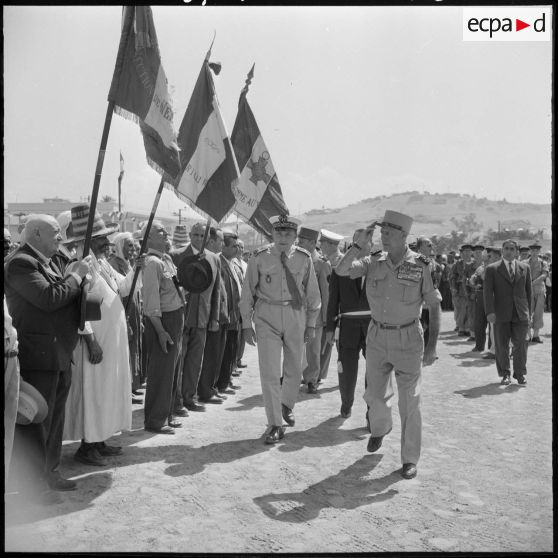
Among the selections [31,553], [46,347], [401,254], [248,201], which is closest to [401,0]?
[401,254]

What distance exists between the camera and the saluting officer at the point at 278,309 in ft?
23.3

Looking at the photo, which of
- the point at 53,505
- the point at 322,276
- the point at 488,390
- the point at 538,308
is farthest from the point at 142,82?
the point at 538,308

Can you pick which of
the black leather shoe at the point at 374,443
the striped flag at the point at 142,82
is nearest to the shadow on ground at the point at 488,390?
the black leather shoe at the point at 374,443

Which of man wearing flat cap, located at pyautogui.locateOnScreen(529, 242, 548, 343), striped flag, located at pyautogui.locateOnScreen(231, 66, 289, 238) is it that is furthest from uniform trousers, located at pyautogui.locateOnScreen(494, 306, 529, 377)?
man wearing flat cap, located at pyautogui.locateOnScreen(529, 242, 548, 343)

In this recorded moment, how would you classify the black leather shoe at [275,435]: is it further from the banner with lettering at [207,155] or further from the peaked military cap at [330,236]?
the peaked military cap at [330,236]

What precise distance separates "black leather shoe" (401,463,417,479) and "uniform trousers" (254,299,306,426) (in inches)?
61.6

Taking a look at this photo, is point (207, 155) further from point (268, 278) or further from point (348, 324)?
point (348, 324)

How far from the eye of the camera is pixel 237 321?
992 centimetres

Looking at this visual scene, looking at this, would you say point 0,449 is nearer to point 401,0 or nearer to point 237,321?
point 401,0

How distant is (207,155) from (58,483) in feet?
12.8

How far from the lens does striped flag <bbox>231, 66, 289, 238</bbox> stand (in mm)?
9820

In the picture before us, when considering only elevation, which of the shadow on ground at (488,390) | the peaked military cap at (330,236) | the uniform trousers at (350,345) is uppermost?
the peaked military cap at (330,236)

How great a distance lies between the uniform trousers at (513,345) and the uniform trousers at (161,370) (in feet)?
18.6

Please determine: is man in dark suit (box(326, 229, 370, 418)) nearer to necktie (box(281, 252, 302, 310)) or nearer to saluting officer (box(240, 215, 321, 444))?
saluting officer (box(240, 215, 321, 444))
